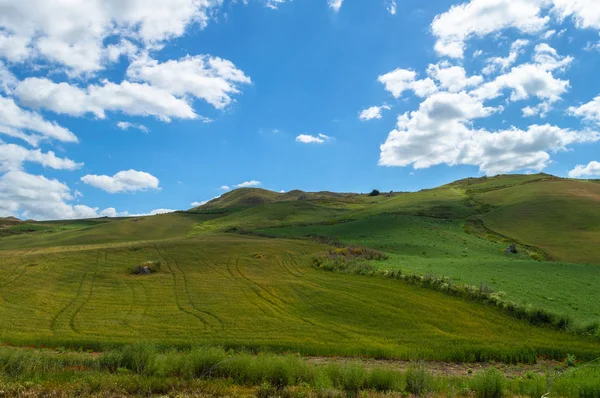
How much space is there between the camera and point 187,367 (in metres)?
16.1

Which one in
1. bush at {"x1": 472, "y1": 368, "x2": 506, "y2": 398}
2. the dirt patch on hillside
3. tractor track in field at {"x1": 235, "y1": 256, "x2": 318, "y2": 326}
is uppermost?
tractor track in field at {"x1": 235, "y1": 256, "x2": 318, "y2": 326}

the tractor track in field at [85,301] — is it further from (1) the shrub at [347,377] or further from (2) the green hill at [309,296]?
(1) the shrub at [347,377]

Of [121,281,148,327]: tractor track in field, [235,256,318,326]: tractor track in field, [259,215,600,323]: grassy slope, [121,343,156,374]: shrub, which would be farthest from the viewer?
[259,215,600,323]: grassy slope

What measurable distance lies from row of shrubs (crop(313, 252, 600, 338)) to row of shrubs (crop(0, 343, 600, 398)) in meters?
9.78

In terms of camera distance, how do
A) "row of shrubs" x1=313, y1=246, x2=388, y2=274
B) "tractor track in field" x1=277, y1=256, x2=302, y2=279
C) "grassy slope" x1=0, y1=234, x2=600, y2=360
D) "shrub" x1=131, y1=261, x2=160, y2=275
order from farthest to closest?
1. "shrub" x1=131, y1=261, x2=160, y2=275
2. "row of shrubs" x1=313, y1=246, x2=388, y2=274
3. "tractor track in field" x1=277, y1=256, x2=302, y2=279
4. "grassy slope" x1=0, y1=234, x2=600, y2=360

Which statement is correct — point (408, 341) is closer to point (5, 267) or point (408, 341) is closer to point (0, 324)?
point (0, 324)

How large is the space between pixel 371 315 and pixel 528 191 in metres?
90.9

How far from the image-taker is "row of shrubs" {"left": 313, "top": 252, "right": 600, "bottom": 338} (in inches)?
1030

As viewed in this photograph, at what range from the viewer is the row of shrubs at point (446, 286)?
26172mm

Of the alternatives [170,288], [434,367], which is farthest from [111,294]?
[434,367]

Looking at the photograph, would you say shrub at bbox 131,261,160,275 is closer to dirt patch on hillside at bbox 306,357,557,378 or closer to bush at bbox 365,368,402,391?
dirt patch on hillside at bbox 306,357,557,378

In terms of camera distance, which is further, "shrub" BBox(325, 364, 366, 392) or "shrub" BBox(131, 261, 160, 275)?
"shrub" BBox(131, 261, 160, 275)

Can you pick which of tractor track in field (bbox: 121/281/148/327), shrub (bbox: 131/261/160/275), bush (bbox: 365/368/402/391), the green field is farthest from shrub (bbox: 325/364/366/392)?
shrub (bbox: 131/261/160/275)

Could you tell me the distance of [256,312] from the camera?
30.0 metres
